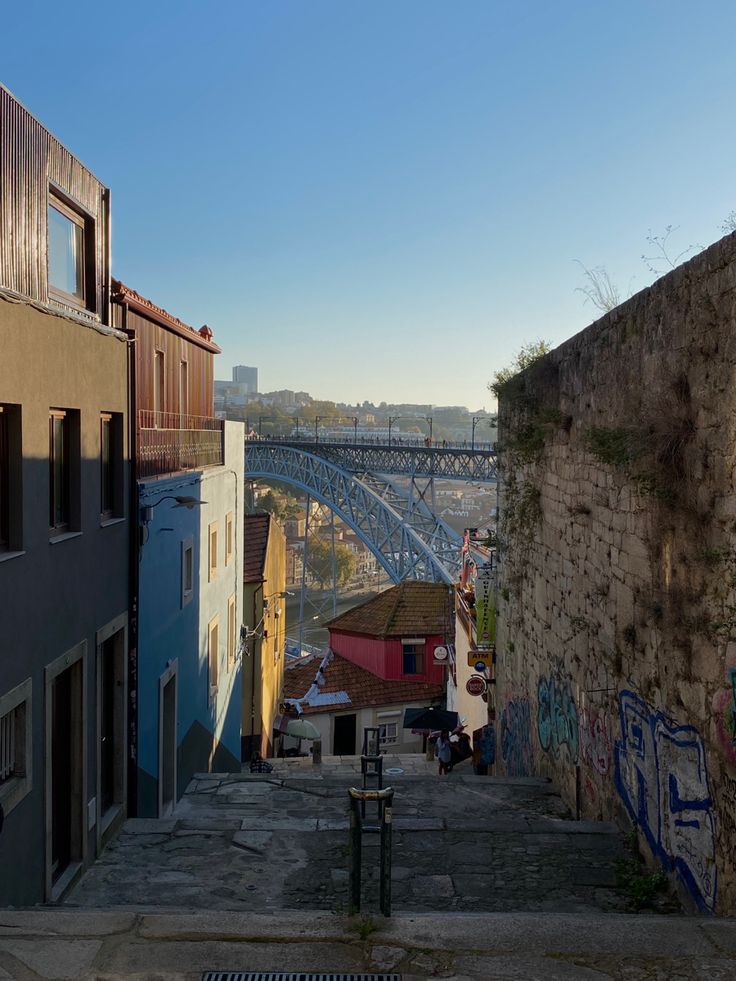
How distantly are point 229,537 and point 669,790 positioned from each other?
9.23 meters

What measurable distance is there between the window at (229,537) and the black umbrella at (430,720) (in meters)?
4.24

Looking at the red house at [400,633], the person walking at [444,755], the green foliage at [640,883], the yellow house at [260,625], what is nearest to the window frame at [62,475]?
the green foliage at [640,883]

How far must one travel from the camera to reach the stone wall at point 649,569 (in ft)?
13.7

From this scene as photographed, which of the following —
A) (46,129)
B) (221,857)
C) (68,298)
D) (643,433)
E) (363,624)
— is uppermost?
(46,129)

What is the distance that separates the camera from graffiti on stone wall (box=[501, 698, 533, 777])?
30.3 feet

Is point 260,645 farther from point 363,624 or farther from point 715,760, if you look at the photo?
point 715,760

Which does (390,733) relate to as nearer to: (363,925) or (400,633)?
(400,633)

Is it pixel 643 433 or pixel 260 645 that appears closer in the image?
pixel 643 433

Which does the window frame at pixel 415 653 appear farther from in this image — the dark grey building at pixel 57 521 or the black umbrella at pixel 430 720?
the dark grey building at pixel 57 521

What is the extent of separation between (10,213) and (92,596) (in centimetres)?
273

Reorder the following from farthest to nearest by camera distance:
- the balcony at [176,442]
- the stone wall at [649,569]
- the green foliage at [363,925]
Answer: the balcony at [176,442]
the stone wall at [649,569]
the green foliage at [363,925]

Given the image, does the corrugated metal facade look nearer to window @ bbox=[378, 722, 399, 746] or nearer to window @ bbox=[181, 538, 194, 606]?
window @ bbox=[181, 538, 194, 606]

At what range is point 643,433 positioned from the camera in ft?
16.4

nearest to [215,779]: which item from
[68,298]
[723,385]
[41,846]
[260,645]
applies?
[41,846]
